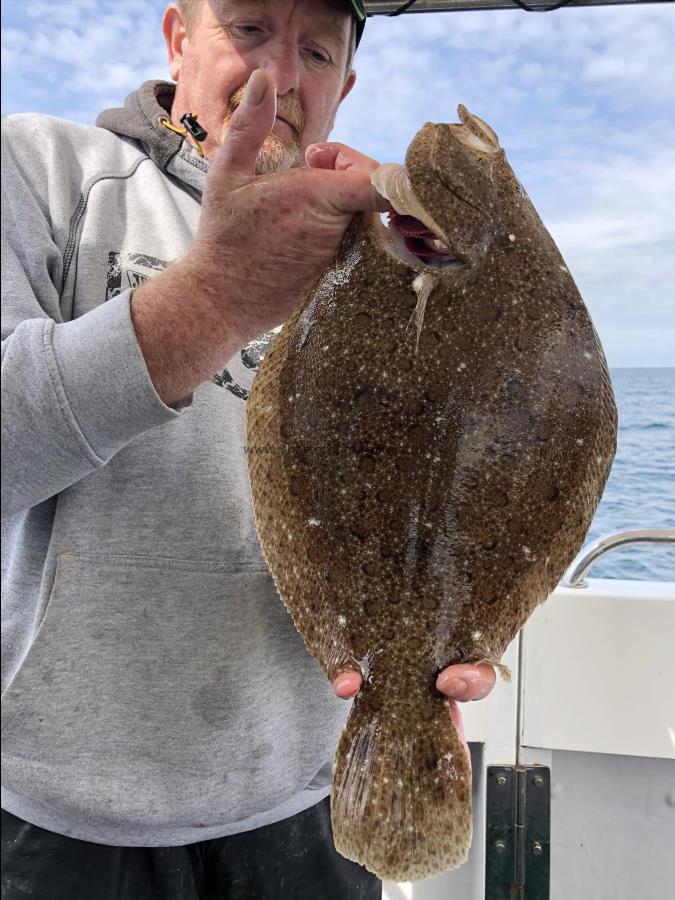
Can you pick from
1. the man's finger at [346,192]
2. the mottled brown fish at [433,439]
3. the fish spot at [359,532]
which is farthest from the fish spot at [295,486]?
the man's finger at [346,192]

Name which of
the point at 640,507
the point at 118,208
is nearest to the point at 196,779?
the point at 118,208

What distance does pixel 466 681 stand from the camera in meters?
1.18

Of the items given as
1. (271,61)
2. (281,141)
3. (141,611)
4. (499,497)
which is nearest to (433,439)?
(499,497)

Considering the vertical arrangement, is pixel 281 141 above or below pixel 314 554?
A: above

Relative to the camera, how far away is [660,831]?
99.5 inches

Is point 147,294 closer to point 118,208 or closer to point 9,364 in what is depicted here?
point 9,364

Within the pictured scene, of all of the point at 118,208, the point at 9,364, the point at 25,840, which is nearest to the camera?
the point at 9,364

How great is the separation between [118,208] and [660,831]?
8.33 ft

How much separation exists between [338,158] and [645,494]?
95.5 inches

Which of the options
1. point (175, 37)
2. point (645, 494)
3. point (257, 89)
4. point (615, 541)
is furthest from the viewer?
point (645, 494)

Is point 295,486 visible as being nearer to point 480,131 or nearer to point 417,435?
point 417,435

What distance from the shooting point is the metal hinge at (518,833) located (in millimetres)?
2383

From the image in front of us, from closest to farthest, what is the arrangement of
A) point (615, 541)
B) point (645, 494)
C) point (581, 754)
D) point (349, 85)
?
1. point (349, 85)
2. point (615, 541)
3. point (581, 754)
4. point (645, 494)

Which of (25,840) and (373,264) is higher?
(373,264)
